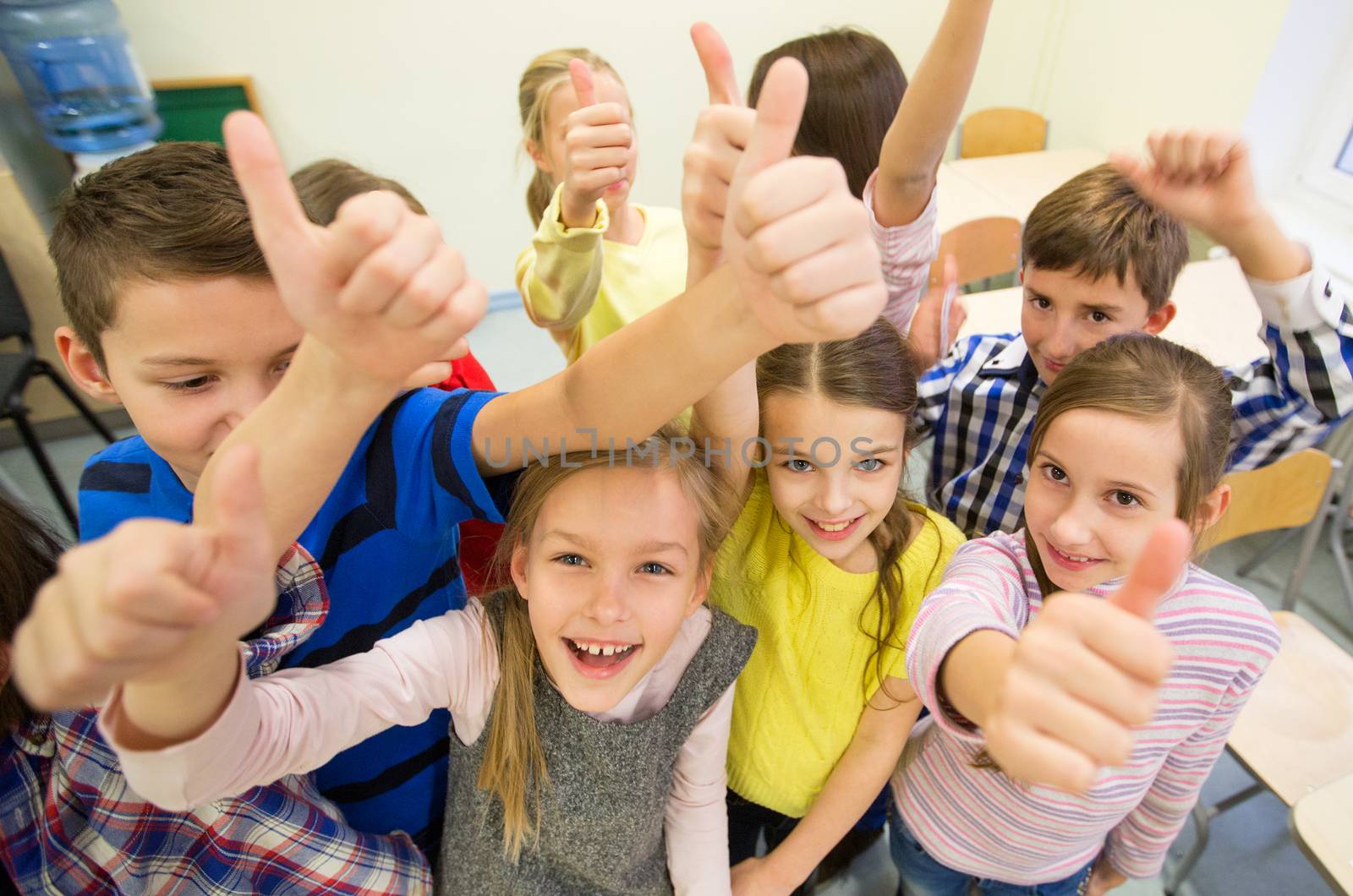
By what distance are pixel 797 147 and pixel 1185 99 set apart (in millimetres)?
2330

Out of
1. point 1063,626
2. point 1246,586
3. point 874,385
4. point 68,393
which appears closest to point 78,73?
point 68,393

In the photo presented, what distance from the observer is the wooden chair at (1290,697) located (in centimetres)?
135

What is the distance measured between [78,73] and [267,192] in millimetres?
2996

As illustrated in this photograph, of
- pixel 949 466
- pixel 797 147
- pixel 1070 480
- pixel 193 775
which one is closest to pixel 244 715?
pixel 193 775

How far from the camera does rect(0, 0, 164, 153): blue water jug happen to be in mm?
2537

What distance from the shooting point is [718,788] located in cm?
97

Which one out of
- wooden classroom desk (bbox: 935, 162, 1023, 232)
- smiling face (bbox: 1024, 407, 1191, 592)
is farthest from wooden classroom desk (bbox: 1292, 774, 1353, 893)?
wooden classroom desk (bbox: 935, 162, 1023, 232)

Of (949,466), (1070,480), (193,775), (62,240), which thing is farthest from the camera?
(949,466)

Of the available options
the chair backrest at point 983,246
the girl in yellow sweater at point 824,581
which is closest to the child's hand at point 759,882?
the girl in yellow sweater at point 824,581

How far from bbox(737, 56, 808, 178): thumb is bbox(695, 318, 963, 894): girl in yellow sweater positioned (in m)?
0.41

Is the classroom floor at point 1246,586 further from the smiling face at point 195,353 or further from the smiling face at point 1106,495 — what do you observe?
the smiling face at point 195,353

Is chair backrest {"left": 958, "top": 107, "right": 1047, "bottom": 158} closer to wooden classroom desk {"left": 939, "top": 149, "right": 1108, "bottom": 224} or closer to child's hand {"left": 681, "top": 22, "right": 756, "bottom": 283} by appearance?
wooden classroom desk {"left": 939, "top": 149, "right": 1108, "bottom": 224}

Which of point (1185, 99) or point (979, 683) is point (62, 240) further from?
point (1185, 99)

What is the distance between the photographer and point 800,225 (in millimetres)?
474
